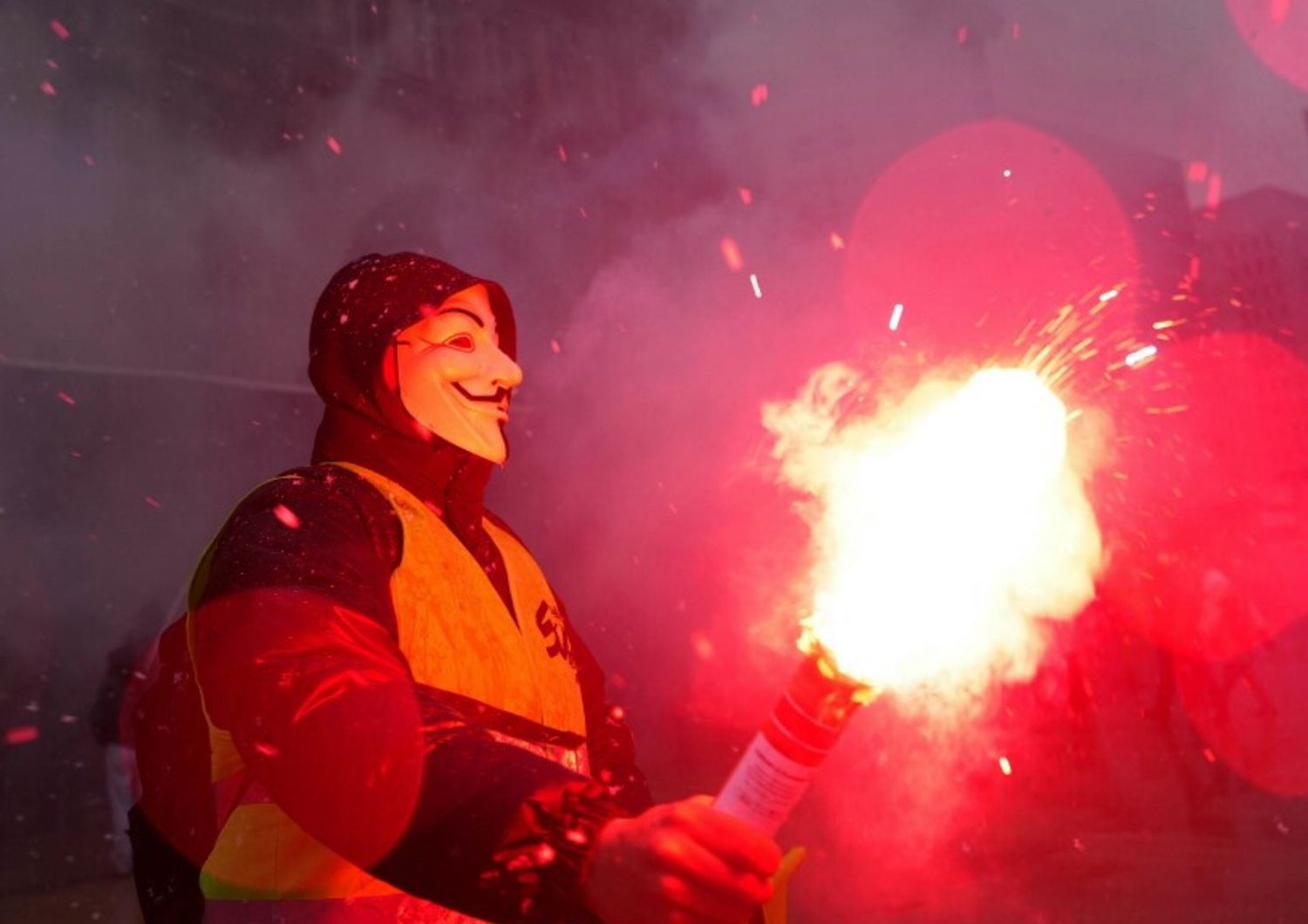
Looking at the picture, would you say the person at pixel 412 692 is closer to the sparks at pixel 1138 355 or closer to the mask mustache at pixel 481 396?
the mask mustache at pixel 481 396

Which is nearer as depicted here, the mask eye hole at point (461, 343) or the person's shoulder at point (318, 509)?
the person's shoulder at point (318, 509)

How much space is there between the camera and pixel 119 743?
6320 mm

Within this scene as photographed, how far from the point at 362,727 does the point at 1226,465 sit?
49.1 feet

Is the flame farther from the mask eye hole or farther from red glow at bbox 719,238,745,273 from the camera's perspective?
red glow at bbox 719,238,745,273

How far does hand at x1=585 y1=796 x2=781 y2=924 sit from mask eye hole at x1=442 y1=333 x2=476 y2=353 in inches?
51.7

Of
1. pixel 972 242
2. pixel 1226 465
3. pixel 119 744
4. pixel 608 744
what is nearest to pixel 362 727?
pixel 608 744

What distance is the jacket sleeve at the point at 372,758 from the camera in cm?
111

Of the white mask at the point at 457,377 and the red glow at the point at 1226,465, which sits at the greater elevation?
the red glow at the point at 1226,465

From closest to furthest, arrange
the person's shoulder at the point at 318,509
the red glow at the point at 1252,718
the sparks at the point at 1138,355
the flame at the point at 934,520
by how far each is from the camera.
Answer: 1. the flame at the point at 934,520
2. the person's shoulder at the point at 318,509
3. the sparks at the point at 1138,355
4. the red glow at the point at 1252,718

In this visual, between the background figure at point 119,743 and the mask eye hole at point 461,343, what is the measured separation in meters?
4.56

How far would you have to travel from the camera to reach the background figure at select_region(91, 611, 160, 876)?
20.0ft

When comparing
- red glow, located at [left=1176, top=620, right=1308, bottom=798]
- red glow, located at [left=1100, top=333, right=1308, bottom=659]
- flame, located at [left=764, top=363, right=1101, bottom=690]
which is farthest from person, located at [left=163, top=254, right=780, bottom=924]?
red glow, located at [left=1100, top=333, right=1308, bottom=659]

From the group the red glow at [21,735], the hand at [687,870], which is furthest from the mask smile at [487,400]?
the red glow at [21,735]

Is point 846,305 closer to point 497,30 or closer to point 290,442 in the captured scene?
point 497,30
